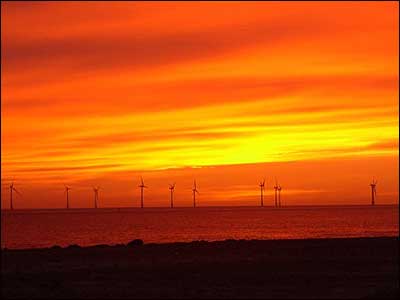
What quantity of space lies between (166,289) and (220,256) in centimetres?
1118

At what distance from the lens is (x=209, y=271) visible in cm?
3344

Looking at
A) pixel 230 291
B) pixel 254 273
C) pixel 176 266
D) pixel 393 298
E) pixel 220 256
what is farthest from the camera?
pixel 220 256

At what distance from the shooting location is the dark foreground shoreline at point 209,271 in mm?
27875

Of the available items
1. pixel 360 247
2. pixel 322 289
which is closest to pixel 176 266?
pixel 322 289

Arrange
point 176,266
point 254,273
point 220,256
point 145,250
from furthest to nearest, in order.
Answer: point 145,250 → point 220,256 → point 176,266 → point 254,273

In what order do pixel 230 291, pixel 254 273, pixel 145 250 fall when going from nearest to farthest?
pixel 230 291 < pixel 254 273 < pixel 145 250

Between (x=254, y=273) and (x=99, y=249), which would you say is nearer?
(x=254, y=273)

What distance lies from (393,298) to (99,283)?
11612 mm

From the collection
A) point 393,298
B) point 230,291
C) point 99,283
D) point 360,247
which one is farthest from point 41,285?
point 360,247

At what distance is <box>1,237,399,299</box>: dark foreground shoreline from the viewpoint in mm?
27875

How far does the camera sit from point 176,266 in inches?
1380

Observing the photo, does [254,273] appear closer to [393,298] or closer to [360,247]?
[393,298]

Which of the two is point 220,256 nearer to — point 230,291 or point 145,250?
point 145,250

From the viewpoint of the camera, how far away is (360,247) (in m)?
43.8
